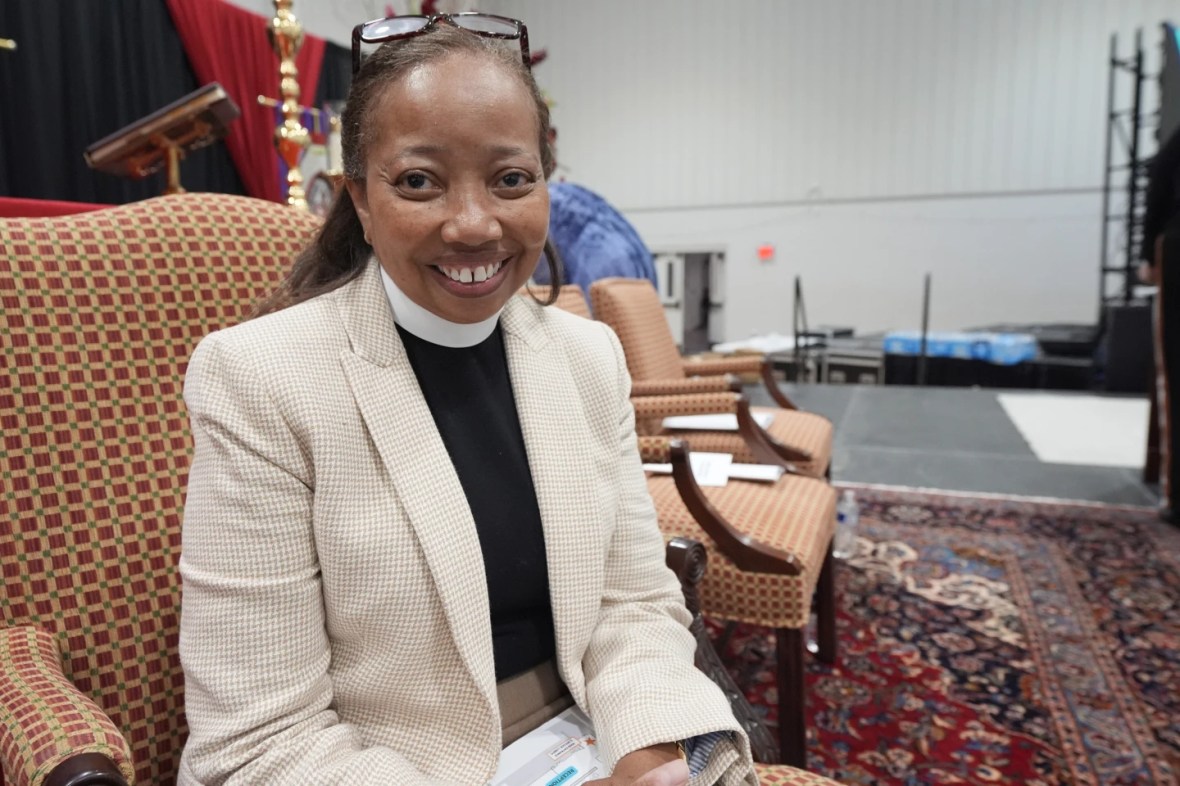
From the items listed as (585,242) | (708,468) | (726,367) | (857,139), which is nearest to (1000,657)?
(708,468)

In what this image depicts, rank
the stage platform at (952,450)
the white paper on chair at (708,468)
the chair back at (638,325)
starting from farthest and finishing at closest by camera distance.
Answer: the stage platform at (952,450) → the chair back at (638,325) → the white paper on chair at (708,468)

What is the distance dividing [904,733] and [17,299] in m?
1.89

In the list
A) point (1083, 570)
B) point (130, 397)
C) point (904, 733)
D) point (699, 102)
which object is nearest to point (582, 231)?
point (1083, 570)

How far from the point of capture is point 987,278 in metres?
8.27

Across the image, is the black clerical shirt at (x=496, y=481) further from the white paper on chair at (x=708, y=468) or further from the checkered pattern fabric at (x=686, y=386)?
the checkered pattern fabric at (x=686, y=386)

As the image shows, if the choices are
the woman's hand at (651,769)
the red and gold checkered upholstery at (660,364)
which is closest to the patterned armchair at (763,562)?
the red and gold checkered upholstery at (660,364)

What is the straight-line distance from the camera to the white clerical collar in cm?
86

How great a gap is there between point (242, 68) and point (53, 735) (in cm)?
571

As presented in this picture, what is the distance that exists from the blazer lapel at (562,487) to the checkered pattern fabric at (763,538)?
25.0 inches

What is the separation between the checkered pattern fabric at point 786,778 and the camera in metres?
0.87

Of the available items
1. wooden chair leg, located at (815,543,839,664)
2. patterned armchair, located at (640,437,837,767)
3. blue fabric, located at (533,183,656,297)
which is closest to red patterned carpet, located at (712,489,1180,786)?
wooden chair leg, located at (815,543,839,664)

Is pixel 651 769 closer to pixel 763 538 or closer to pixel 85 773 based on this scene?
pixel 85 773

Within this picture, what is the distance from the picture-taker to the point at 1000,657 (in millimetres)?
2078

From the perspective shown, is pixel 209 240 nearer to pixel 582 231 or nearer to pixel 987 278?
pixel 582 231
